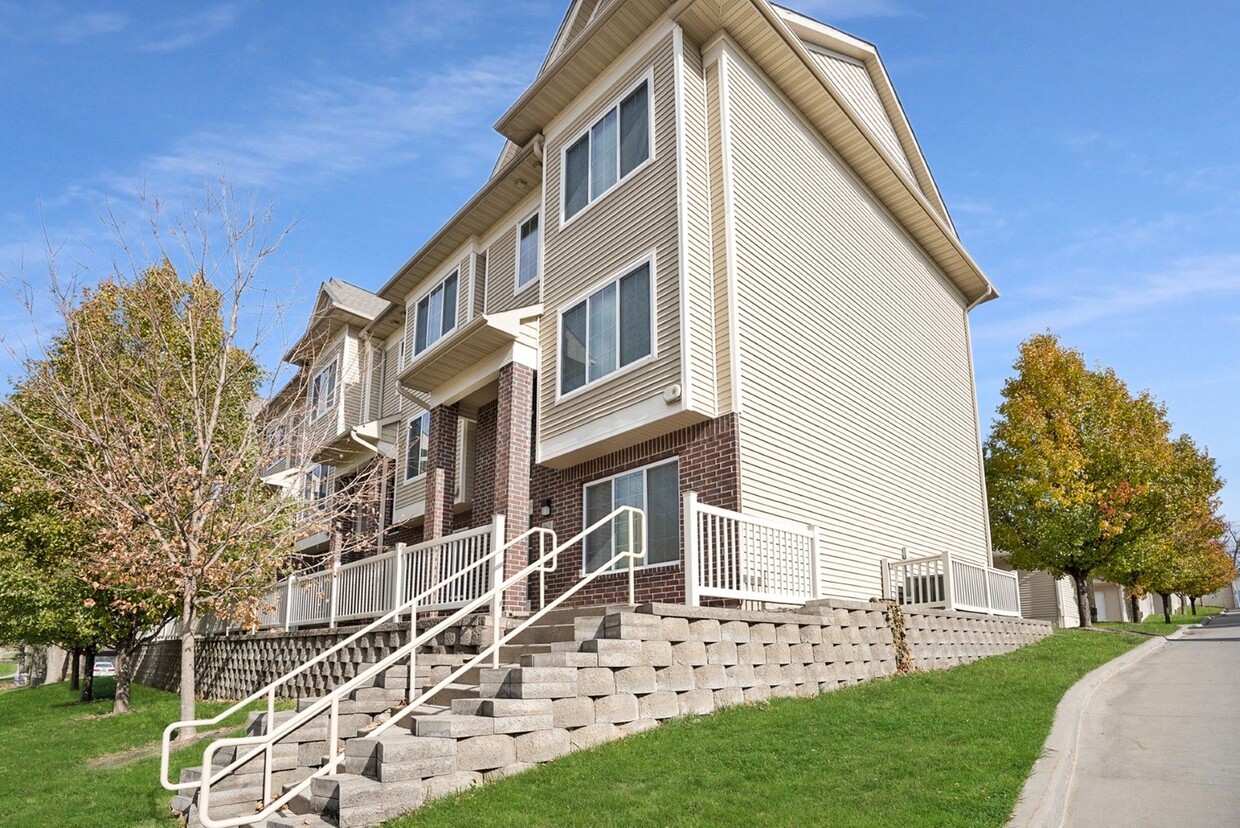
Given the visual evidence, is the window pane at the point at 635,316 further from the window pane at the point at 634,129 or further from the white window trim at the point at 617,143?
the window pane at the point at 634,129

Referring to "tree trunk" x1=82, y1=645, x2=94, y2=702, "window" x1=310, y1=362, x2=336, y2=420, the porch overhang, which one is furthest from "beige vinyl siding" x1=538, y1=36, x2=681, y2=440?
"tree trunk" x1=82, y1=645, x2=94, y2=702

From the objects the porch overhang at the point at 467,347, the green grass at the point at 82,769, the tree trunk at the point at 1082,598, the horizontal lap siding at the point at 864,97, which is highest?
the horizontal lap siding at the point at 864,97

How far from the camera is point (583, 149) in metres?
13.8

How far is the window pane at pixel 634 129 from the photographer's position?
12.5 metres

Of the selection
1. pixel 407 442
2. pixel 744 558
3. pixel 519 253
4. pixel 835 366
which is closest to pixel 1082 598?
pixel 835 366

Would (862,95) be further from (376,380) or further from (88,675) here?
(88,675)

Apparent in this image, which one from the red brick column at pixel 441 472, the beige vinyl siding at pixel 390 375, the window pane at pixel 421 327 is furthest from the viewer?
the beige vinyl siding at pixel 390 375

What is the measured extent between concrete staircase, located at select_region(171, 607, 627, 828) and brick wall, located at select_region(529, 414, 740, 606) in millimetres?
2106

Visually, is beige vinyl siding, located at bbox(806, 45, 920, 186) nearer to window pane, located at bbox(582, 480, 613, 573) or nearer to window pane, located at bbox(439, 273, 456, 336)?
window pane, located at bbox(582, 480, 613, 573)

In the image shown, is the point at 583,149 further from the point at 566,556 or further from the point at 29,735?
the point at 29,735

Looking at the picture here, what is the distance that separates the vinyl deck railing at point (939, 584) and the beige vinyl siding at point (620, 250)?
4.91 m

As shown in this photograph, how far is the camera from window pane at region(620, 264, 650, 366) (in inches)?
457

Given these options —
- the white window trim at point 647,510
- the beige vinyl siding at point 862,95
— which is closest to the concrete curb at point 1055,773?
the white window trim at point 647,510

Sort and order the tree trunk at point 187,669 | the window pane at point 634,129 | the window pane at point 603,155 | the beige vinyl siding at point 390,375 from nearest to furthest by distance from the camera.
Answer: the tree trunk at point 187,669 < the window pane at point 634,129 < the window pane at point 603,155 < the beige vinyl siding at point 390,375
